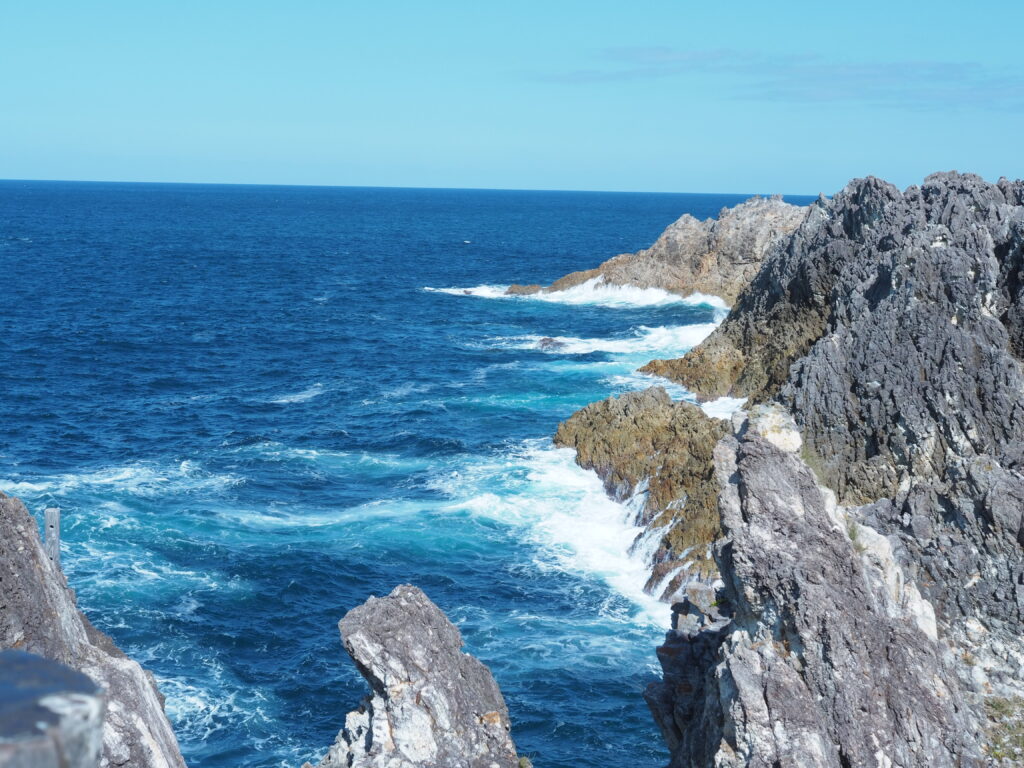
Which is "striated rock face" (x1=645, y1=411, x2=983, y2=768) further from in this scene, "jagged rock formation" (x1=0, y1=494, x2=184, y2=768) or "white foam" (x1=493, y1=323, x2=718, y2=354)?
"white foam" (x1=493, y1=323, x2=718, y2=354)

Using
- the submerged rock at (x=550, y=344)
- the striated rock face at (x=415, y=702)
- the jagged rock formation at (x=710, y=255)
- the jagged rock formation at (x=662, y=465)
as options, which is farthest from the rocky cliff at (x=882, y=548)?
the jagged rock formation at (x=710, y=255)

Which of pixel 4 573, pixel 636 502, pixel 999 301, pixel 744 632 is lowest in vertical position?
pixel 636 502

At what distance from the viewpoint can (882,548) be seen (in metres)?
21.0

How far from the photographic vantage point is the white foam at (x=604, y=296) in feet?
356

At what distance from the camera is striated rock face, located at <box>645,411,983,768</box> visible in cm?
1788

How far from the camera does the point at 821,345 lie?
39312mm

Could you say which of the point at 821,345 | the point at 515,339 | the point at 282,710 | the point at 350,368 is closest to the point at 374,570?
the point at 282,710

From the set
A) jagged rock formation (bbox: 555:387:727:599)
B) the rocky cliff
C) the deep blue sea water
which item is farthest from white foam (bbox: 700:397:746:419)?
the rocky cliff

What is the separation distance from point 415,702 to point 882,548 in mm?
10054

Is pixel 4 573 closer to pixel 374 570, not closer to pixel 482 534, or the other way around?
→ pixel 374 570

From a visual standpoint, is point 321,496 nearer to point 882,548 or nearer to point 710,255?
point 882,548

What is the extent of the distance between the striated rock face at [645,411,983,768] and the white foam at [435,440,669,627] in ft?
58.8

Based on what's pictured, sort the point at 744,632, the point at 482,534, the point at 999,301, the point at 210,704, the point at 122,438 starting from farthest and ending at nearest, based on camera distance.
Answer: the point at 122,438 < the point at 482,534 < the point at 999,301 < the point at 210,704 < the point at 744,632

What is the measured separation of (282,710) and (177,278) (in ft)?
357
